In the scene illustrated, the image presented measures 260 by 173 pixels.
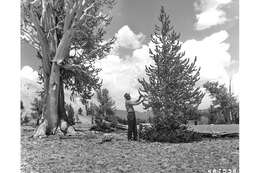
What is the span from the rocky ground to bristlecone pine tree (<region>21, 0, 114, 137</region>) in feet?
6.13

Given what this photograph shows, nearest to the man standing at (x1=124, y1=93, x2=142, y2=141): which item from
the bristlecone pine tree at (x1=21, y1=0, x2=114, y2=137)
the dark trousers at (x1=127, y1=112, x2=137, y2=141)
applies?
the dark trousers at (x1=127, y1=112, x2=137, y2=141)

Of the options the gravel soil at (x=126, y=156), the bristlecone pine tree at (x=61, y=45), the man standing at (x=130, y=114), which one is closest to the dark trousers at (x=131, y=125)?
the man standing at (x=130, y=114)

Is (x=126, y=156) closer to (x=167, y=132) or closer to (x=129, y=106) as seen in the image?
Result: (x=129, y=106)

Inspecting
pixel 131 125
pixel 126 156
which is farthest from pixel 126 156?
pixel 131 125

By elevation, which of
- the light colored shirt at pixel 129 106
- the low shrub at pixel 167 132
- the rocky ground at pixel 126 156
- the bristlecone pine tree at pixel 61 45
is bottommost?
the rocky ground at pixel 126 156

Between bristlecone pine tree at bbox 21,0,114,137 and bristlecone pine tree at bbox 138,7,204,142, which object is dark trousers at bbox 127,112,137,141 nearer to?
bristlecone pine tree at bbox 138,7,204,142

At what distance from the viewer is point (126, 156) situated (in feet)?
21.3

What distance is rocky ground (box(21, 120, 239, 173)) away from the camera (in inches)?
229

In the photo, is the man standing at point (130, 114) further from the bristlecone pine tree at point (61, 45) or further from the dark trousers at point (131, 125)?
the bristlecone pine tree at point (61, 45)

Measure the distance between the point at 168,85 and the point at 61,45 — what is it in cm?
326

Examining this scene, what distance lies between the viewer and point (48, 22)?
1002 centimetres

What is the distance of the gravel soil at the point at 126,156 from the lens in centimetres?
582

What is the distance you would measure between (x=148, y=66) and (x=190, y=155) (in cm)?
287

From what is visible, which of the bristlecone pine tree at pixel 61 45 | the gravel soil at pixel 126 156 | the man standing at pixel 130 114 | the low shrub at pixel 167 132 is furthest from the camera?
the bristlecone pine tree at pixel 61 45
